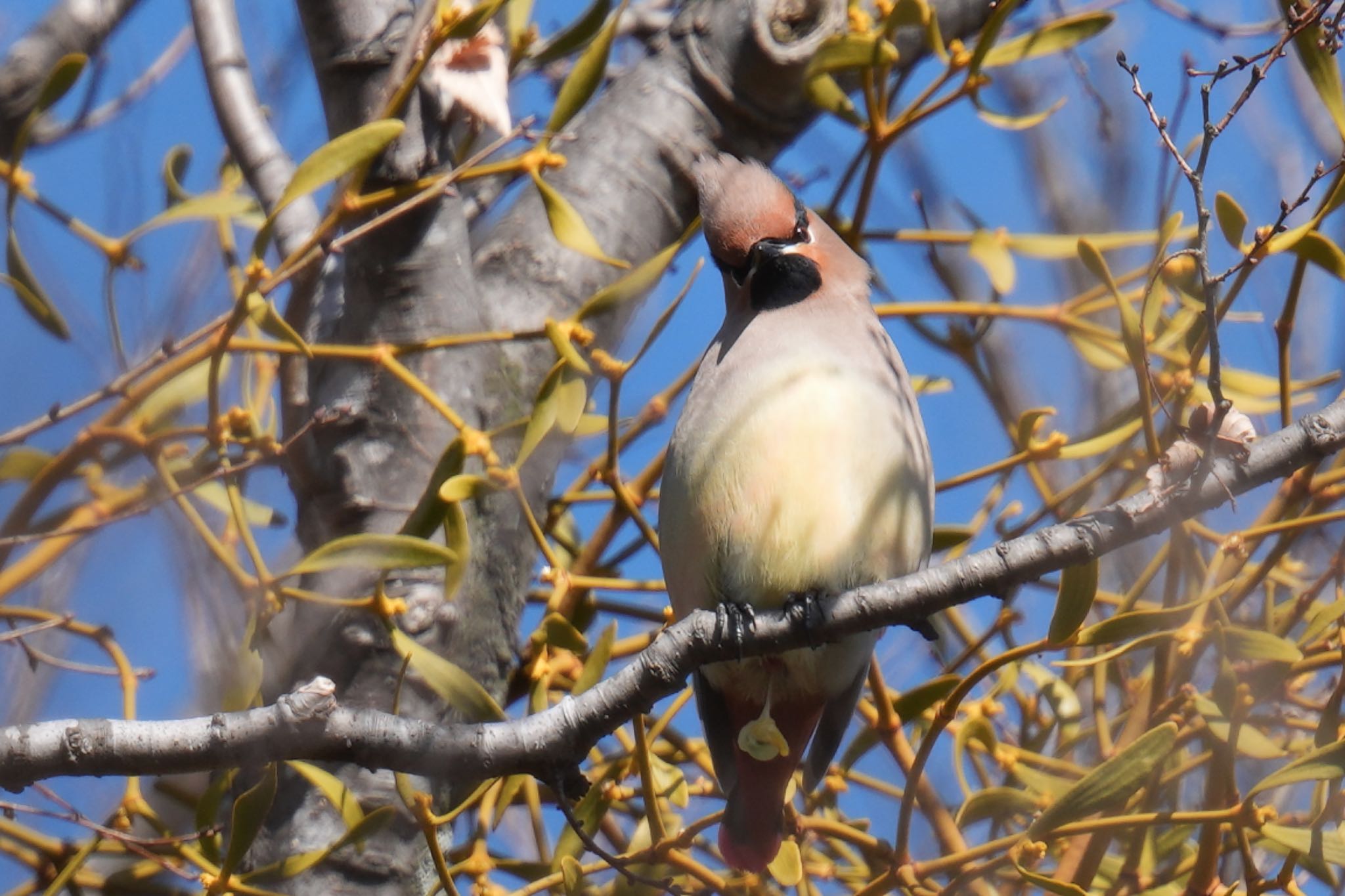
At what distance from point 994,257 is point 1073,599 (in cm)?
78

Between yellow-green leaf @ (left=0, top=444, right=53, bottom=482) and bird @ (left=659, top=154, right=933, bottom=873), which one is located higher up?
yellow-green leaf @ (left=0, top=444, right=53, bottom=482)

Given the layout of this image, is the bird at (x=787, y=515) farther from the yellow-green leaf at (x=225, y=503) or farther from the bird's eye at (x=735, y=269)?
the yellow-green leaf at (x=225, y=503)

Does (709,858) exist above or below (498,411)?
below

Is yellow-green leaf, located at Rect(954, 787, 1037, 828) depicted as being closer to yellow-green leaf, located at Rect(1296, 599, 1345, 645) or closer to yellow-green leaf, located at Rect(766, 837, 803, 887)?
yellow-green leaf, located at Rect(766, 837, 803, 887)

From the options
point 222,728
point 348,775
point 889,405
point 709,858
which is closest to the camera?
point 222,728

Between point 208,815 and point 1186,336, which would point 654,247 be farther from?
point 208,815

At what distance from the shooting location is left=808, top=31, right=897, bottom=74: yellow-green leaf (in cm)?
198

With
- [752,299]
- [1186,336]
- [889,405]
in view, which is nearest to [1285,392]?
[1186,336]

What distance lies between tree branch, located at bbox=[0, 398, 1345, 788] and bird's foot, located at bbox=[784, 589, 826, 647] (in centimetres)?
6

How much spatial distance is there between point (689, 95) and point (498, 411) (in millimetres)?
690

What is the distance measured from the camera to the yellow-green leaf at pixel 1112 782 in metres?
1.60

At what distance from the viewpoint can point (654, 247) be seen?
2.59 metres

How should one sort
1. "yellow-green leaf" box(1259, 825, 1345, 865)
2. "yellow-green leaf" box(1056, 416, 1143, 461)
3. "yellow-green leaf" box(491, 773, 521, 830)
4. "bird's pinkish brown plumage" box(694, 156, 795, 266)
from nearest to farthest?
"yellow-green leaf" box(1259, 825, 1345, 865), "yellow-green leaf" box(491, 773, 521, 830), "yellow-green leaf" box(1056, 416, 1143, 461), "bird's pinkish brown plumage" box(694, 156, 795, 266)

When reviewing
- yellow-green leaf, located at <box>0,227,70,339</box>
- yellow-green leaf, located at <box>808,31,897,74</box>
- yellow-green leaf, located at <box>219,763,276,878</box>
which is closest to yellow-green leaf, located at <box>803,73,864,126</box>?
yellow-green leaf, located at <box>808,31,897,74</box>
